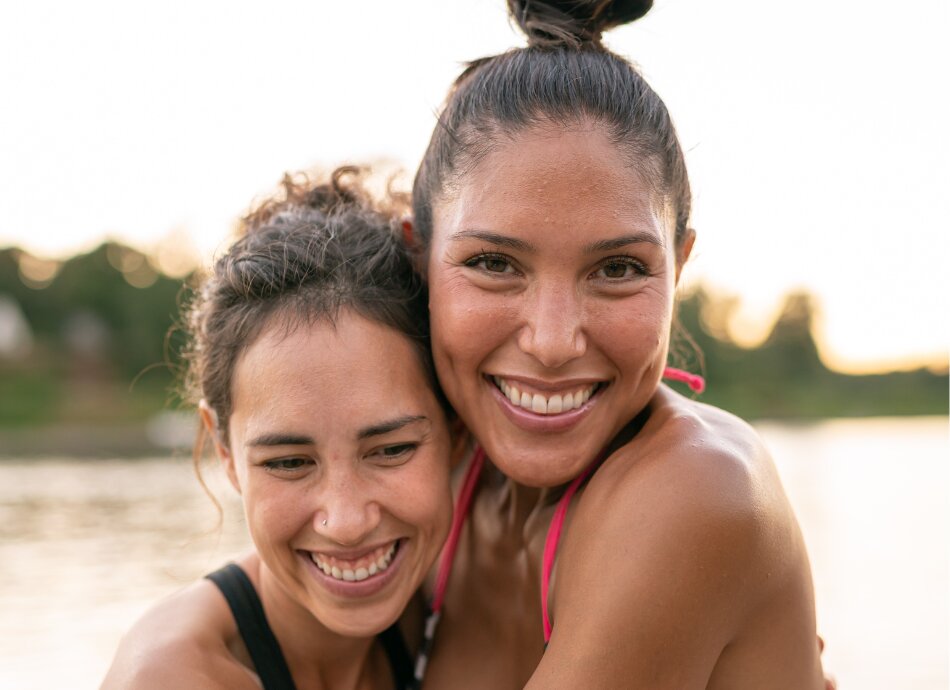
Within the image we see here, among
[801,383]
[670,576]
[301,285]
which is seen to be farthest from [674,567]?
[801,383]

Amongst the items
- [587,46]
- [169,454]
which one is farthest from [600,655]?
[169,454]

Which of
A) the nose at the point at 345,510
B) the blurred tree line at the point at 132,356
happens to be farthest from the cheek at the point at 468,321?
the blurred tree line at the point at 132,356

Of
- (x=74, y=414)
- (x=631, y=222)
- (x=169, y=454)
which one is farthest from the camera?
(x=74, y=414)

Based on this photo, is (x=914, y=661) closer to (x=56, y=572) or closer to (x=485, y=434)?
(x=485, y=434)

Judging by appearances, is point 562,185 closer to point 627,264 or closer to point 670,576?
point 627,264

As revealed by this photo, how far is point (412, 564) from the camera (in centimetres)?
267

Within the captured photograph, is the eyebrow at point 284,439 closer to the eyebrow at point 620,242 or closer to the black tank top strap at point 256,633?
the black tank top strap at point 256,633

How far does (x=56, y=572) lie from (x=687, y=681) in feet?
33.3

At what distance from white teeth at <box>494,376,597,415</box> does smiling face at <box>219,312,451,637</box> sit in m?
0.27

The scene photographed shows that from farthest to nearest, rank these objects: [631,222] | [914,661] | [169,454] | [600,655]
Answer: [169,454] → [914,661] → [631,222] → [600,655]

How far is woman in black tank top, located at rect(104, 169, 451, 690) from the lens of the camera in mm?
2543

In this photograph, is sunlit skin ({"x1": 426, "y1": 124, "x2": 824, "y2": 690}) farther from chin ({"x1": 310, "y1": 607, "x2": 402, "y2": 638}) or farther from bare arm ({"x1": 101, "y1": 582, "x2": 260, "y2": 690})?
bare arm ({"x1": 101, "y1": 582, "x2": 260, "y2": 690})

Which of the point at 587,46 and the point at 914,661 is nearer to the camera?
the point at 587,46

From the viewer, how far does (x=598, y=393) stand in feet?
8.42
